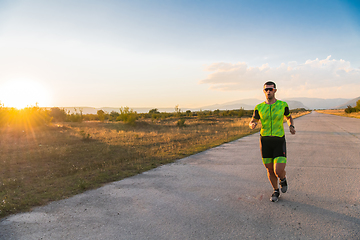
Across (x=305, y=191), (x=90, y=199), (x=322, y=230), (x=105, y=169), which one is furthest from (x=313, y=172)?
(x=105, y=169)

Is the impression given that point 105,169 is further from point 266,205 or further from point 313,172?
point 313,172

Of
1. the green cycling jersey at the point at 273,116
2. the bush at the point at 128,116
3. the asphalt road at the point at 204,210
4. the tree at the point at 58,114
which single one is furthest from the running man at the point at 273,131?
the tree at the point at 58,114

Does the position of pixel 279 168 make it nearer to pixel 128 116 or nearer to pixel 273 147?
pixel 273 147

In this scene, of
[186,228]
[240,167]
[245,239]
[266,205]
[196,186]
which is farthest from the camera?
[240,167]

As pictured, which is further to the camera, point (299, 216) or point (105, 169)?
point (105, 169)

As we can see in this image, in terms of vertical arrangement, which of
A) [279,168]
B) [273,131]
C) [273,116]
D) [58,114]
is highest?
[58,114]

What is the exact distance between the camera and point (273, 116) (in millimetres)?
4105

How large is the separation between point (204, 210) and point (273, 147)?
70.8 inches

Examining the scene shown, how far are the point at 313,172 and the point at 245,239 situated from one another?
451 centimetres

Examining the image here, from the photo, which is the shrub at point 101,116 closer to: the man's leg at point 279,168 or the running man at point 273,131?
the running man at point 273,131

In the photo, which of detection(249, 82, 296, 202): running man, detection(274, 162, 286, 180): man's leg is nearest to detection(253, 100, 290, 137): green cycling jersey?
detection(249, 82, 296, 202): running man

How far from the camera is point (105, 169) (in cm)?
747

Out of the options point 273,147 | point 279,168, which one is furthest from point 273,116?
point 279,168

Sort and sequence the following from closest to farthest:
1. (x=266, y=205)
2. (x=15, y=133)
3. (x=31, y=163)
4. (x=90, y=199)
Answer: (x=266, y=205) < (x=90, y=199) < (x=31, y=163) < (x=15, y=133)
